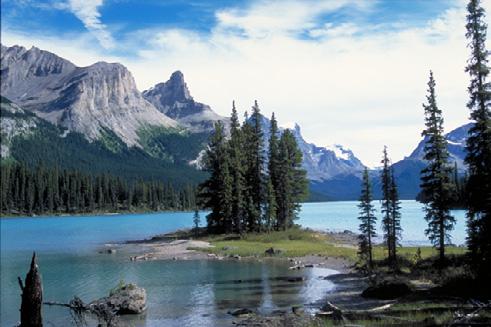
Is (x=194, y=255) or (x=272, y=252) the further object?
(x=194, y=255)

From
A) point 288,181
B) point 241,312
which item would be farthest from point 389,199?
point 288,181

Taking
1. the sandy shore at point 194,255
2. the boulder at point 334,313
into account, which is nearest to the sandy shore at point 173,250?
the sandy shore at point 194,255

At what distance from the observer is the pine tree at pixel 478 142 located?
1236 inches

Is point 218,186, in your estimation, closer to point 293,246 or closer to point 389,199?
point 293,246

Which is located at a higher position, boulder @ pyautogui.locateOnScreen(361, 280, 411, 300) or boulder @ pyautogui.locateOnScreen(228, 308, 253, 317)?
boulder @ pyautogui.locateOnScreen(361, 280, 411, 300)

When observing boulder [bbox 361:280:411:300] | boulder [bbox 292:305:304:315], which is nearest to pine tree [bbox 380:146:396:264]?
boulder [bbox 361:280:411:300]

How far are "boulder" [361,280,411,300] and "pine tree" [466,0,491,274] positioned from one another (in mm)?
4704

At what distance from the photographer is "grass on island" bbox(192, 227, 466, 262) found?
5762 cm

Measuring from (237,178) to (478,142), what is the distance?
50341 mm

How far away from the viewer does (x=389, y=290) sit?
31.9 meters

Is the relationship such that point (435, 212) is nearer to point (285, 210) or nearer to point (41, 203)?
point (285, 210)

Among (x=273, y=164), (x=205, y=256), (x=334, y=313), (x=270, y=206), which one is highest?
(x=273, y=164)

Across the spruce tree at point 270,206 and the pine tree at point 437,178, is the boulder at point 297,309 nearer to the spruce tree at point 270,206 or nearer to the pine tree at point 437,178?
the pine tree at point 437,178

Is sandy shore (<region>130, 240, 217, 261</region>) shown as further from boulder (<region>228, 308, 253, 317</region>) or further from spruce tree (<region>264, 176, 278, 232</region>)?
boulder (<region>228, 308, 253, 317</region>)
